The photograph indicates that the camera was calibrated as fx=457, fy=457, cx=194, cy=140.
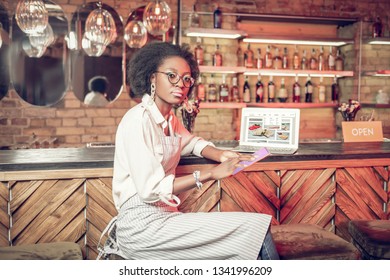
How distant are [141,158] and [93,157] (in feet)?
2.08

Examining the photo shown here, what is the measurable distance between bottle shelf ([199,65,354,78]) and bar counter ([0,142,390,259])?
2.20 metres

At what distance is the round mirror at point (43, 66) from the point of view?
445cm

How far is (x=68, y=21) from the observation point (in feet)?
14.9

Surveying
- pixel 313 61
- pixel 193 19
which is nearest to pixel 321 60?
pixel 313 61

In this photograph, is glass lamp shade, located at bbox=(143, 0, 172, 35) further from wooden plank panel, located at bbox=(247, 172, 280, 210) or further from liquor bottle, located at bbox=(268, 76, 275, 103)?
liquor bottle, located at bbox=(268, 76, 275, 103)

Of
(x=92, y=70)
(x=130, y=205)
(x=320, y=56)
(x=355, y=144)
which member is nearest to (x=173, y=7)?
(x=92, y=70)

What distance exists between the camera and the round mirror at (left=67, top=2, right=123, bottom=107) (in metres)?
4.58

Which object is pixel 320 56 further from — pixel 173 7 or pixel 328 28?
pixel 173 7

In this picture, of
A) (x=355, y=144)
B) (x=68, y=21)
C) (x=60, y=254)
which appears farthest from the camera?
(x=68, y=21)

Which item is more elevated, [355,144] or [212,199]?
[355,144]

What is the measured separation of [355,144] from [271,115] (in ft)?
2.25

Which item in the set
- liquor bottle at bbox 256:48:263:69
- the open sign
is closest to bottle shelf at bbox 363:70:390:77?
liquor bottle at bbox 256:48:263:69

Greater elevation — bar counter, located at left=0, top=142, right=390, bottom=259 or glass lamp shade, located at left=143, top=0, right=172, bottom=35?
glass lamp shade, located at left=143, top=0, right=172, bottom=35

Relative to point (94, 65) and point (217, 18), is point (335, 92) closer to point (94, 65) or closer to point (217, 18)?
point (217, 18)
